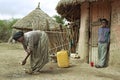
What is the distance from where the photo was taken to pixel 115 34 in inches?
443

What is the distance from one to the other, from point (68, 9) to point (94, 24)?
3.12 m

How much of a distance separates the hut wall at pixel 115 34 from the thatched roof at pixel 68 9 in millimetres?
1853

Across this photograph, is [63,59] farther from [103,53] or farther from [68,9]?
[68,9]

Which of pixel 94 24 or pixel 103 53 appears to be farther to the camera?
pixel 94 24

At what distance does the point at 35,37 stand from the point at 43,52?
55 cm

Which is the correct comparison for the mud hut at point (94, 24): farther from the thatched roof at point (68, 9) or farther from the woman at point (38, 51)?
the woman at point (38, 51)

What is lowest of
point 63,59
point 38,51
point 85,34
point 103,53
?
point 63,59

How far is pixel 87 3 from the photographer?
13.0 meters

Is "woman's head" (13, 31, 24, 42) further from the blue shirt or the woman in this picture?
the blue shirt

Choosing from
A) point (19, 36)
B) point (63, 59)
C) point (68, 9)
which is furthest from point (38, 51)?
point (68, 9)

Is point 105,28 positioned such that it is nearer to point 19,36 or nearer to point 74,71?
point 74,71

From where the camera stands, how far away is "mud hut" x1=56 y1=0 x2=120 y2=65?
11227 mm

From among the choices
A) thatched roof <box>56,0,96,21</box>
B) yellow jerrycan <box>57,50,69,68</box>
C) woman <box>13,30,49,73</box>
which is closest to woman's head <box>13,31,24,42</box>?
woman <box>13,30,49,73</box>

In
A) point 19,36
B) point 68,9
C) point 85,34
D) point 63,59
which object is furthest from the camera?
point 68,9
